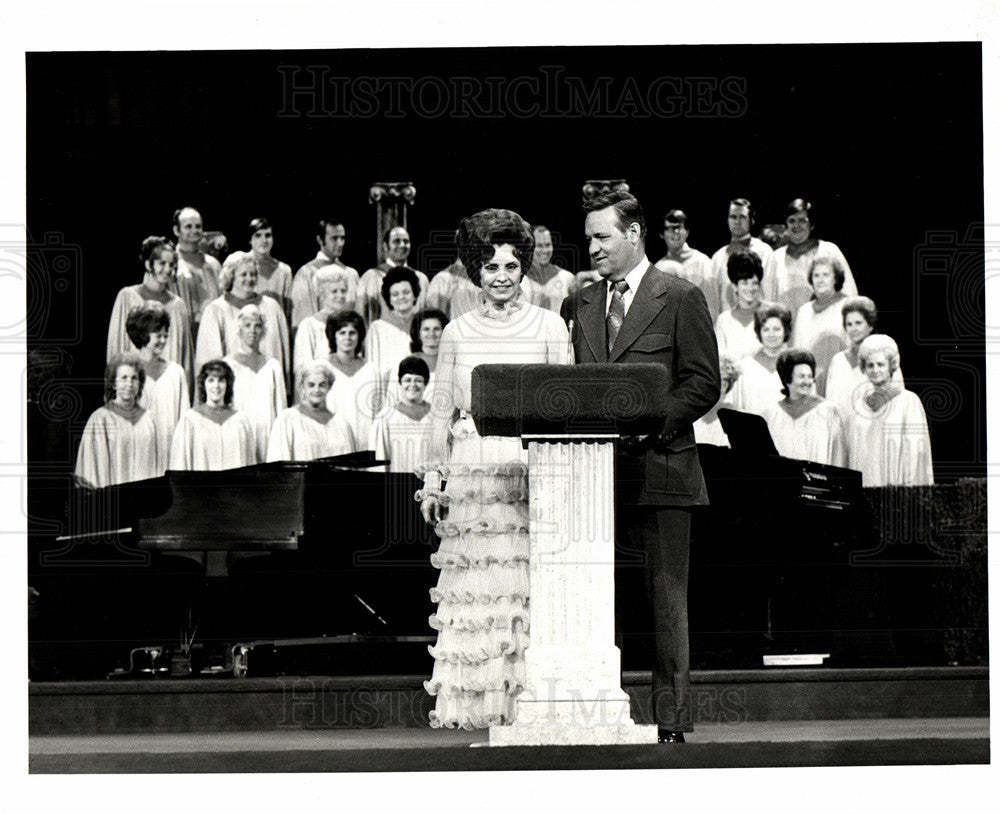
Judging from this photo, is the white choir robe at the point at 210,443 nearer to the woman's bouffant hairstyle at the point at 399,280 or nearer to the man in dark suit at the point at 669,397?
the woman's bouffant hairstyle at the point at 399,280

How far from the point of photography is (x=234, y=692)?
5.76m

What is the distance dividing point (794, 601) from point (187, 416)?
270cm

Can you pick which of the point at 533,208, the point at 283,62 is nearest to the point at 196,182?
the point at 283,62

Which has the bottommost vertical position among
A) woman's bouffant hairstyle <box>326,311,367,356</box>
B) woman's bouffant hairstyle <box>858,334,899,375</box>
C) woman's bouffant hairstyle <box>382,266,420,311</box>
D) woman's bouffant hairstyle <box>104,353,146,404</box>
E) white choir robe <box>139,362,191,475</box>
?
white choir robe <box>139,362,191,475</box>

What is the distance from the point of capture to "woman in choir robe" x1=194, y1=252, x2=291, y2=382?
749cm

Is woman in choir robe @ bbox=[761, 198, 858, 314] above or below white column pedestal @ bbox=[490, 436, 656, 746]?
above

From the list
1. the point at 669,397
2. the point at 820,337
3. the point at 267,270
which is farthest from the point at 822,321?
the point at 669,397

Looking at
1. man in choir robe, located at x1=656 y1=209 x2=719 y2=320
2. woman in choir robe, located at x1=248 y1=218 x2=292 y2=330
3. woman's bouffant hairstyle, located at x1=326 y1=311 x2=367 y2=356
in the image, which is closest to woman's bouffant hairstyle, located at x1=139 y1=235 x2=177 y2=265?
woman in choir robe, located at x1=248 y1=218 x2=292 y2=330

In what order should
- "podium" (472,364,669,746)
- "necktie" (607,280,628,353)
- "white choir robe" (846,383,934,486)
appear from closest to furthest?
"podium" (472,364,669,746)
"necktie" (607,280,628,353)
"white choir robe" (846,383,934,486)

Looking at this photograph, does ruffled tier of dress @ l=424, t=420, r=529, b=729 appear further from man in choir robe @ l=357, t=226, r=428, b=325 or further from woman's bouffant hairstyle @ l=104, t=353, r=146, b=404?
woman's bouffant hairstyle @ l=104, t=353, r=146, b=404

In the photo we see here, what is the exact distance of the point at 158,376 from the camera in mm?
7484

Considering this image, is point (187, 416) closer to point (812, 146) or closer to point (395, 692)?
point (395, 692)

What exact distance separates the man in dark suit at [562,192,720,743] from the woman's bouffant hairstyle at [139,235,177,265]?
294cm

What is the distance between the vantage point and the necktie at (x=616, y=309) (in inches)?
196
